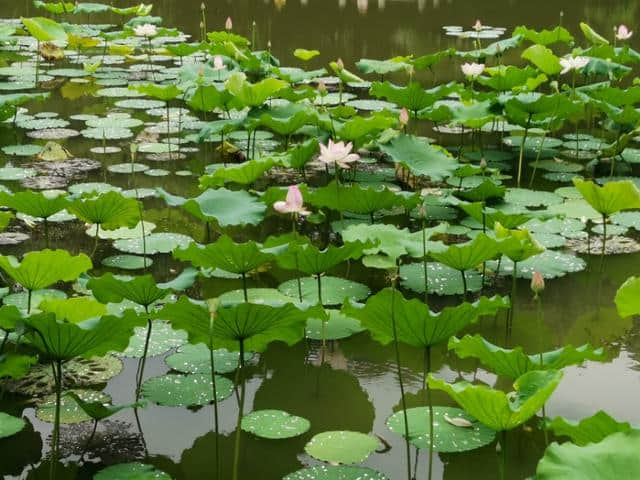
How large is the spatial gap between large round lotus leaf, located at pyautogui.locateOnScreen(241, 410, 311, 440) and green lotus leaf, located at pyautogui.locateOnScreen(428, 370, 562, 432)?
0.50 m

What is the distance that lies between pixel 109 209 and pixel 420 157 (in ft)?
3.81

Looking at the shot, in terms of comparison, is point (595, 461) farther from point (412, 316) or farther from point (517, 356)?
point (412, 316)

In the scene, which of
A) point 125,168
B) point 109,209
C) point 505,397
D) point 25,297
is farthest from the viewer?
point 125,168

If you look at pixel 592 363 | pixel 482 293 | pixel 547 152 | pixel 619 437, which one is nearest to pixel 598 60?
pixel 547 152

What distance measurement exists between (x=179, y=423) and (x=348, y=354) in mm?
542

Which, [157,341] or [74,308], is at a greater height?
[74,308]

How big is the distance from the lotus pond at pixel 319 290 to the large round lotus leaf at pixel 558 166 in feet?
0.06

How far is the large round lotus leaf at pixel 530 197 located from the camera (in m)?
3.46

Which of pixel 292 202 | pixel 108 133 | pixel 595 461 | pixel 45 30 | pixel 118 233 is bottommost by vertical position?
pixel 118 233

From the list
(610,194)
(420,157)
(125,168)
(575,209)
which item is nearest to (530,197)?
(575,209)

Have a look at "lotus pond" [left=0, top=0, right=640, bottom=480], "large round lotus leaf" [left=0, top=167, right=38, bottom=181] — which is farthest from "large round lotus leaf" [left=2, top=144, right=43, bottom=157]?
"large round lotus leaf" [left=0, top=167, right=38, bottom=181]

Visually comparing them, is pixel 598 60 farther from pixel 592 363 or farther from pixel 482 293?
pixel 592 363

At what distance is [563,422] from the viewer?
4.89ft

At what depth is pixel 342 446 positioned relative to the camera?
6.21ft
